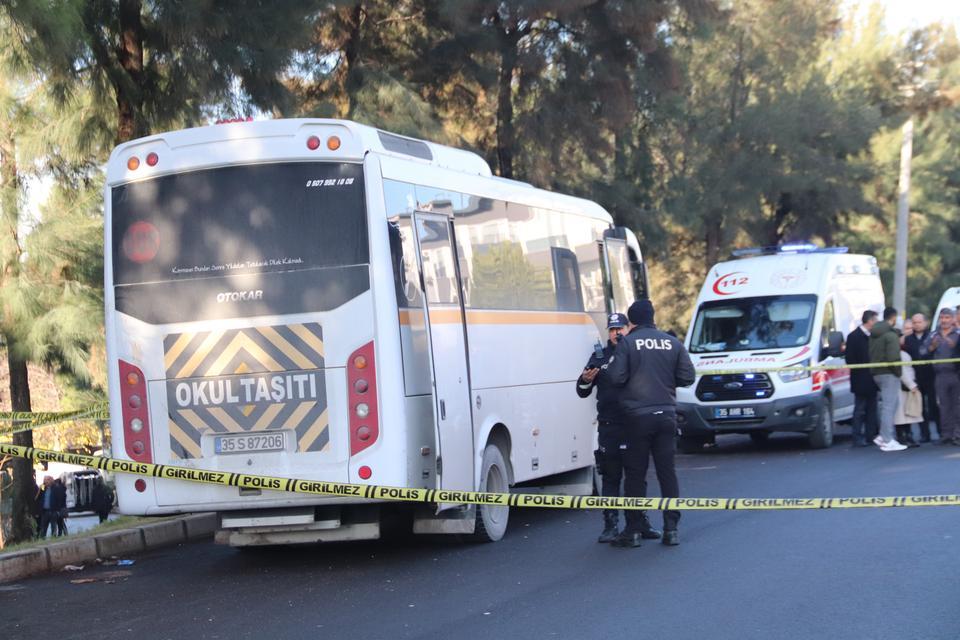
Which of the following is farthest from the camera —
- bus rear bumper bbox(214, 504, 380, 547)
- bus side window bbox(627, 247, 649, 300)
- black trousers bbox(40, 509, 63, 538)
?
black trousers bbox(40, 509, 63, 538)

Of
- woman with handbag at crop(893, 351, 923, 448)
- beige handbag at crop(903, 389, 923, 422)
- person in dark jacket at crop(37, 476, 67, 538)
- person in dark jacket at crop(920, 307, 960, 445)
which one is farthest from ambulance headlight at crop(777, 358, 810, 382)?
person in dark jacket at crop(37, 476, 67, 538)

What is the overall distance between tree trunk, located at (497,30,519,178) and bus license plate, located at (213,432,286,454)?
45.1ft

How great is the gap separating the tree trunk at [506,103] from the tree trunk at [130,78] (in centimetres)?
902

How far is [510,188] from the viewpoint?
468 inches

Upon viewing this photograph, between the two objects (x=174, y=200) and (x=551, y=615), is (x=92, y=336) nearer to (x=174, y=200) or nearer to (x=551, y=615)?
(x=174, y=200)

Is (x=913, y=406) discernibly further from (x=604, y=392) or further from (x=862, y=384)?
(x=604, y=392)

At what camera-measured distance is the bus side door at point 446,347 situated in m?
9.63

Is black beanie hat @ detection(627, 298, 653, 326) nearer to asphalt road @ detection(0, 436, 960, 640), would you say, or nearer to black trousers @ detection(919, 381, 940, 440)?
asphalt road @ detection(0, 436, 960, 640)

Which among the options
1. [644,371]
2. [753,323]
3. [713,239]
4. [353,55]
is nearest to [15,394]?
[353,55]

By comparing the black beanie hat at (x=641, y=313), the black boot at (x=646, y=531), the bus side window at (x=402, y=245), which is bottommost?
the black boot at (x=646, y=531)

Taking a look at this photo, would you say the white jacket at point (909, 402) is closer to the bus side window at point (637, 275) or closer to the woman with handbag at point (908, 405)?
the woman with handbag at point (908, 405)

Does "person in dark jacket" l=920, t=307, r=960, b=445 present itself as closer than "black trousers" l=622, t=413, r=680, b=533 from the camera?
No

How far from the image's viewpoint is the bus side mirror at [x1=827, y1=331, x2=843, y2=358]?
702 inches

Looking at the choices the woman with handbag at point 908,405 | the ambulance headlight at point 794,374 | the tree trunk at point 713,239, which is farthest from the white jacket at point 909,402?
the tree trunk at point 713,239
